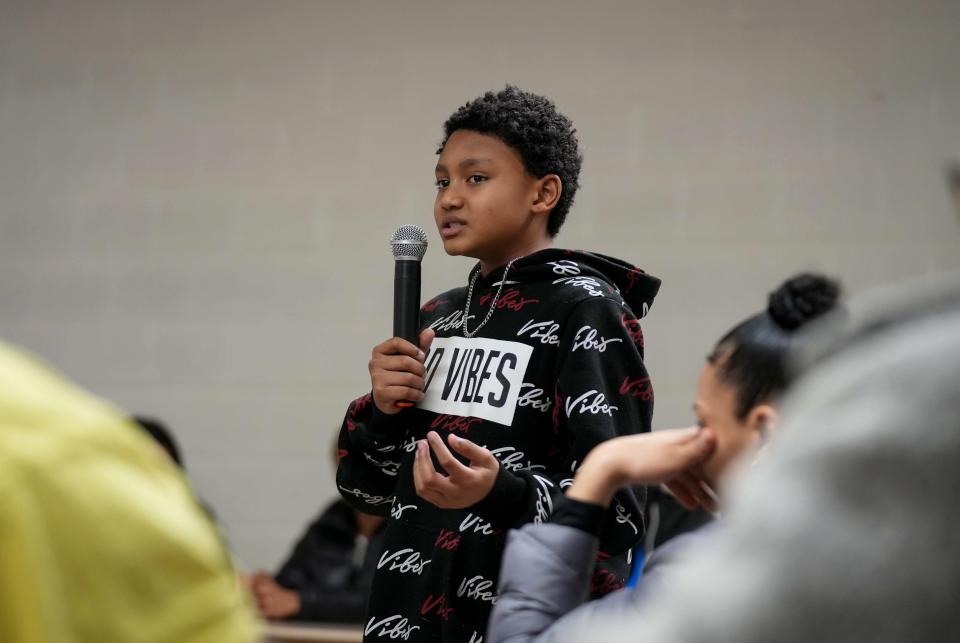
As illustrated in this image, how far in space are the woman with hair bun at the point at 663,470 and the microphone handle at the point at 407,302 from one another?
681 millimetres

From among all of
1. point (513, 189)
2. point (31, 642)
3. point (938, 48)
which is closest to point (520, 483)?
point (513, 189)

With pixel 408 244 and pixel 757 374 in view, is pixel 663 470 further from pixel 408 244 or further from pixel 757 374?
pixel 408 244

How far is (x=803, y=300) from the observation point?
1.26 metres

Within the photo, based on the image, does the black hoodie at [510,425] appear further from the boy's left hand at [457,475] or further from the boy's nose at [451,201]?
the boy's nose at [451,201]

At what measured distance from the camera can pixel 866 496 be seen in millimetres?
518

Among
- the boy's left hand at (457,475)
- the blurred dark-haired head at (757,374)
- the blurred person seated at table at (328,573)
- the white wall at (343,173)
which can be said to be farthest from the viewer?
the white wall at (343,173)

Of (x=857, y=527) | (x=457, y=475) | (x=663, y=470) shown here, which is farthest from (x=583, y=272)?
(x=857, y=527)

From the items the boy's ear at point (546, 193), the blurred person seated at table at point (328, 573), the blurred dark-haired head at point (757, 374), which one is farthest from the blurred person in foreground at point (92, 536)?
the blurred person seated at table at point (328, 573)

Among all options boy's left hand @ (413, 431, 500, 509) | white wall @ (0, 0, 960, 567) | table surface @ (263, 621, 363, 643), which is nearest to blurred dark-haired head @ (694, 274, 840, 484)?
boy's left hand @ (413, 431, 500, 509)

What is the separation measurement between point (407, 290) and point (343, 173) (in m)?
2.59

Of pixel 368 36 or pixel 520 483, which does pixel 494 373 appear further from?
pixel 368 36

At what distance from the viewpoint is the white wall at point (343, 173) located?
4.07 m

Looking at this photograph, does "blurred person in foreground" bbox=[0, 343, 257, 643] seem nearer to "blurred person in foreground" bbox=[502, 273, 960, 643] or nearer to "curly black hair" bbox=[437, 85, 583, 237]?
"blurred person in foreground" bbox=[502, 273, 960, 643]

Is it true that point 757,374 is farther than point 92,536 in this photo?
Yes
